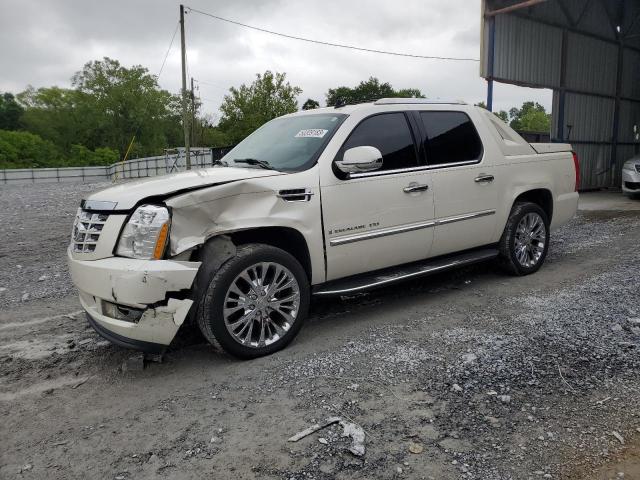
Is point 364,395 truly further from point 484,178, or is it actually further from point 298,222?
point 484,178

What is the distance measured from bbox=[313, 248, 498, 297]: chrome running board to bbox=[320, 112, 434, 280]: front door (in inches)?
2.7

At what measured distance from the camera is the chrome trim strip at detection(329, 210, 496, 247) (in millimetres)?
4062

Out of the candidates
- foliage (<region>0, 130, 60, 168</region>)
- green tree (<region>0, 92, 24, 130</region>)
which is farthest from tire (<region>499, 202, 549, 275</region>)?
green tree (<region>0, 92, 24, 130</region>)

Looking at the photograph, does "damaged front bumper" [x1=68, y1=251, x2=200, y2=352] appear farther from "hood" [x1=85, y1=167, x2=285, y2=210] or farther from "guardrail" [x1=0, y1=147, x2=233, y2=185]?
"guardrail" [x1=0, y1=147, x2=233, y2=185]

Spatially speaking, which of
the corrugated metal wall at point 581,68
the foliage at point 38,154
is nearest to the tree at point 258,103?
the corrugated metal wall at point 581,68

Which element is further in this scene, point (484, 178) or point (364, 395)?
point (484, 178)

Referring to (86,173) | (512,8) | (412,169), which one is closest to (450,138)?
(412,169)

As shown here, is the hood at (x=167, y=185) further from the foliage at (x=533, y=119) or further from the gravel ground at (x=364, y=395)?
the foliage at (x=533, y=119)

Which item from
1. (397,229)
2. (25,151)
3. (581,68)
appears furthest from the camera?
(25,151)

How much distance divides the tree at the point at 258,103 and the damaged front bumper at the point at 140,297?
3606 cm

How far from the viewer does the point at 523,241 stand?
222 inches

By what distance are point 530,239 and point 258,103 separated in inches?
1386

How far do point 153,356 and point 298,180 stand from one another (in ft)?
5.54

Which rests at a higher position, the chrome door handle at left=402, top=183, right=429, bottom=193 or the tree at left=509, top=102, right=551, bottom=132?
the tree at left=509, top=102, right=551, bottom=132
